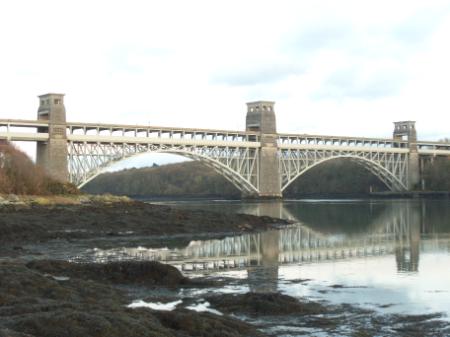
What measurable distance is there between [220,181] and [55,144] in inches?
3101

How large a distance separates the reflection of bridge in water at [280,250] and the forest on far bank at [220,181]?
79.9 metres

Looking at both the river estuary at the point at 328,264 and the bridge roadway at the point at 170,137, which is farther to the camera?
the bridge roadway at the point at 170,137

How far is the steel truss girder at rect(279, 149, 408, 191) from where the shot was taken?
97912 millimetres

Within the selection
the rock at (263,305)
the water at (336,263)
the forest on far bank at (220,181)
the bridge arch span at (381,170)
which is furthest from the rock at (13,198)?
the forest on far bank at (220,181)

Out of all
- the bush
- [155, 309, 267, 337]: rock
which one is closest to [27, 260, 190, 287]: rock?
[155, 309, 267, 337]: rock

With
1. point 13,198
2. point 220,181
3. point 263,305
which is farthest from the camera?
point 220,181

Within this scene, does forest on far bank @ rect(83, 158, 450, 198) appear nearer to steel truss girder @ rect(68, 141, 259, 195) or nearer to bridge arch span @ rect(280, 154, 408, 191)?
bridge arch span @ rect(280, 154, 408, 191)

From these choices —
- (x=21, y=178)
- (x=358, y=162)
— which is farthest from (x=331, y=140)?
(x=21, y=178)

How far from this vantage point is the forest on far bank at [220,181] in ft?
391

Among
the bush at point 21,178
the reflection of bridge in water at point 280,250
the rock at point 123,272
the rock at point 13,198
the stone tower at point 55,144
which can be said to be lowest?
the rock at point 123,272

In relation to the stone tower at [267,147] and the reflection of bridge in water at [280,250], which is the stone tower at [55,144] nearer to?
the stone tower at [267,147]

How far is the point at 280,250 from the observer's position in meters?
27.8

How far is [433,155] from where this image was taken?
A: 406ft

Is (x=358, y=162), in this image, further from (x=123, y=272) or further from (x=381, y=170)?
(x=123, y=272)
